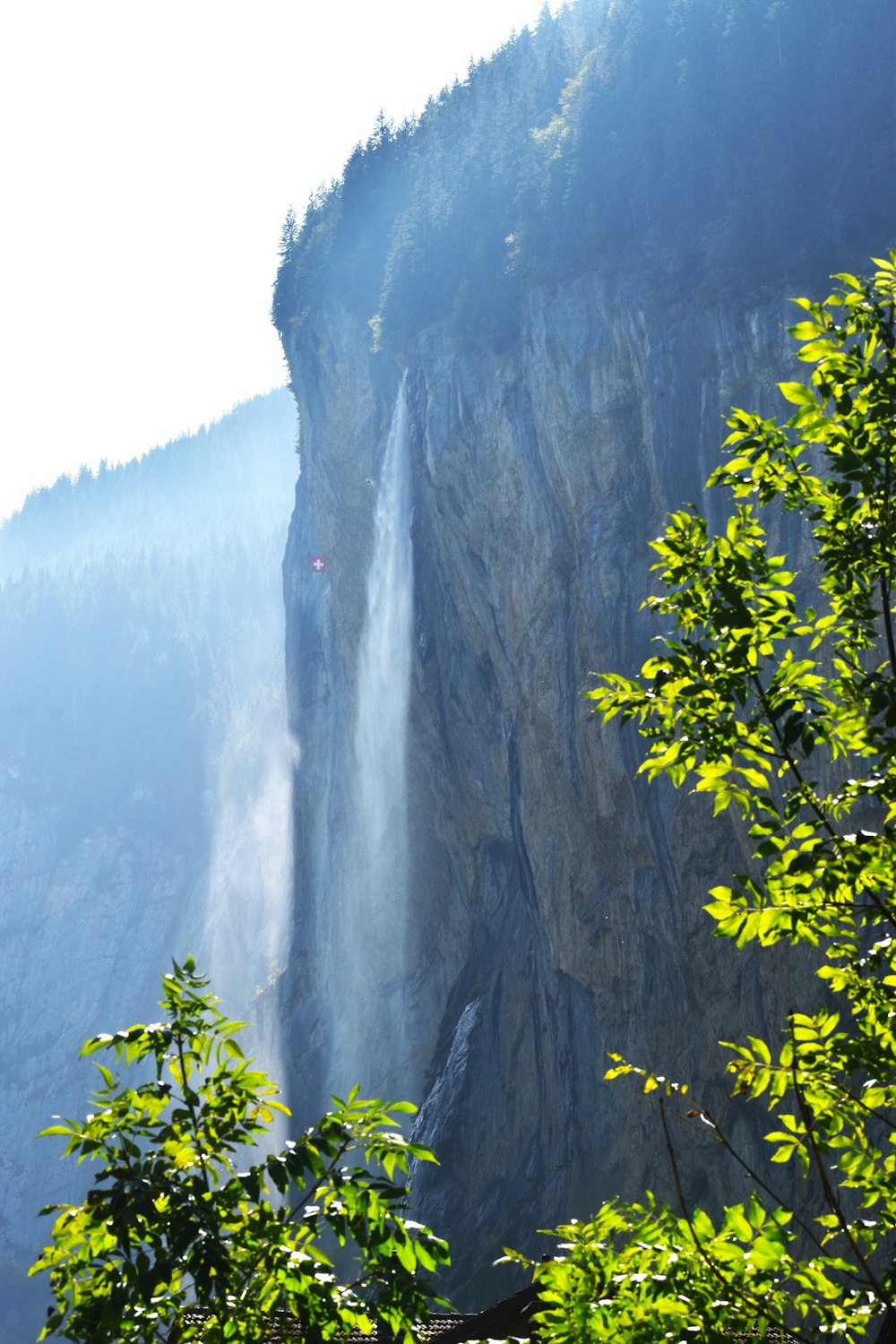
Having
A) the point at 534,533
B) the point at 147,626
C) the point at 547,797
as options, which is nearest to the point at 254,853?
the point at 147,626

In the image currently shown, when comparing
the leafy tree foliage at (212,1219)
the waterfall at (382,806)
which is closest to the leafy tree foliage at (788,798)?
the leafy tree foliage at (212,1219)

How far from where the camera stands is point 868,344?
4.66 meters

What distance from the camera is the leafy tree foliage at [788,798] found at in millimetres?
4195

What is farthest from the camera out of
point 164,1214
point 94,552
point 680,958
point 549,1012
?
point 94,552

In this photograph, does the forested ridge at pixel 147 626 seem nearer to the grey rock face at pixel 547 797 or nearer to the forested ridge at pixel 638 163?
the grey rock face at pixel 547 797

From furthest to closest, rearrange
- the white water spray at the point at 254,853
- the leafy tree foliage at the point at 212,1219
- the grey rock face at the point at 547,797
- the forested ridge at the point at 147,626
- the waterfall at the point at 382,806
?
the forested ridge at the point at 147,626
the white water spray at the point at 254,853
the waterfall at the point at 382,806
the grey rock face at the point at 547,797
the leafy tree foliage at the point at 212,1219

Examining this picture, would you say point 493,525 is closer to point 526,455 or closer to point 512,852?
point 526,455

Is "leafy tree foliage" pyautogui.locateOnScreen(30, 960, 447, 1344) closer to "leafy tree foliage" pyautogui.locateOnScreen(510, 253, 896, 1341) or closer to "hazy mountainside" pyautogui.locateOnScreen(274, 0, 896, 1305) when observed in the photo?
"leafy tree foliage" pyautogui.locateOnScreen(510, 253, 896, 1341)

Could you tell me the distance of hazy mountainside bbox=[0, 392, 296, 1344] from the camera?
70000 mm

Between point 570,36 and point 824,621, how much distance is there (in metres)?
35.4

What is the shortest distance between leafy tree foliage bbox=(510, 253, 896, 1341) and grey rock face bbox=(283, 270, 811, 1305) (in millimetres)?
17419

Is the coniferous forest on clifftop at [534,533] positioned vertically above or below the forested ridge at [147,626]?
below

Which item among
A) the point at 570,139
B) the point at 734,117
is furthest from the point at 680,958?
the point at 570,139

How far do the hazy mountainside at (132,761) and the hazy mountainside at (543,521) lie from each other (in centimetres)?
1793
